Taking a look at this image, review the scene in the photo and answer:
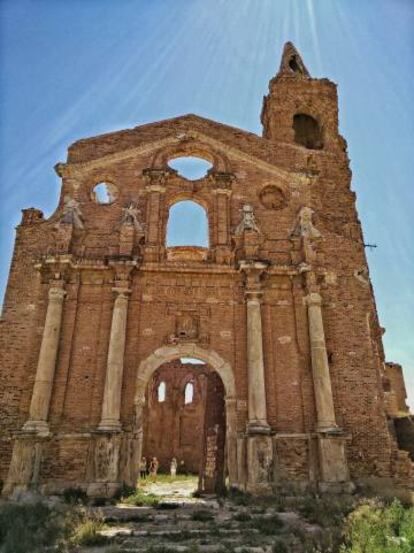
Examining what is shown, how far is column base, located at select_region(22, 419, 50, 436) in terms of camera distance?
10391 mm

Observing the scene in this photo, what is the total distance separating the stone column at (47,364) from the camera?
10680 mm

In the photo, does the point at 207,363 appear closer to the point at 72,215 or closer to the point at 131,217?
the point at 131,217

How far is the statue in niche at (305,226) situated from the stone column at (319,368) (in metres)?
1.89

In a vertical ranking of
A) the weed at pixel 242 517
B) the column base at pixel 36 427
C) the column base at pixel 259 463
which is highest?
the column base at pixel 36 427

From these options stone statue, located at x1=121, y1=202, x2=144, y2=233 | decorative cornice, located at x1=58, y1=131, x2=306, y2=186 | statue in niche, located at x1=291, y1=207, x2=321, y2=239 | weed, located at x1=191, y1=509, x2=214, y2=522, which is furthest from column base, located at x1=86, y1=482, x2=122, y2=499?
decorative cornice, located at x1=58, y1=131, x2=306, y2=186

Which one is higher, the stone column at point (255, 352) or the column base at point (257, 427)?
the stone column at point (255, 352)

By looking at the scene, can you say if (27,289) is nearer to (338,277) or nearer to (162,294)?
(162,294)

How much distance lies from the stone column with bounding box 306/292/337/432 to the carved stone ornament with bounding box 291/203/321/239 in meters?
1.89

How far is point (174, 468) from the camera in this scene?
24.8 metres

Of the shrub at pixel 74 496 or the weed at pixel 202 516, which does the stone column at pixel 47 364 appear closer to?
the shrub at pixel 74 496

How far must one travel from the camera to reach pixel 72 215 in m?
13.2

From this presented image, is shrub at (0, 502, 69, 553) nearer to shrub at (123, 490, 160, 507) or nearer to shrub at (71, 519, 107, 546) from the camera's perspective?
shrub at (71, 519, 107, 546)

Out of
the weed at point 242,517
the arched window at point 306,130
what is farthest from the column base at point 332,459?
the arched window at point 306,130

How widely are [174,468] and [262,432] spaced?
51.9ft
